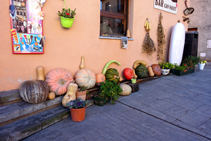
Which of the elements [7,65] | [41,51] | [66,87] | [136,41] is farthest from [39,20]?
[136,41]

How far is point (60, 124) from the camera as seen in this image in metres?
3.11

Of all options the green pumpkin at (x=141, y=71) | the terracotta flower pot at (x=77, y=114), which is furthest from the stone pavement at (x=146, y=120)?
the green pumpkin at (x=141, y=71)

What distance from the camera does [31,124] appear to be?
111 inches

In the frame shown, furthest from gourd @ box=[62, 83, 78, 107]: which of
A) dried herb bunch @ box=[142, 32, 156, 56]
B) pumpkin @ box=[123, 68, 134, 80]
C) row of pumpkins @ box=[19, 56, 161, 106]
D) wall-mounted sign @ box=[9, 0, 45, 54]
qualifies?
dried herb bunch @ box=[142, 32, 156, 56]

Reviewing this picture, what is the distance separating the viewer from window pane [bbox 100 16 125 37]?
18.4 feet

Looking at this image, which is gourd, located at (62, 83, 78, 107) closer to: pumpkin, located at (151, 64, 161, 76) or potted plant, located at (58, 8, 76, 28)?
potted plant, located at (58, 8, 76, 28)

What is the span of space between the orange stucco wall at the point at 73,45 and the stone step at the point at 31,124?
3.41 feet

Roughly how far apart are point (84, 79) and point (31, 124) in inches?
71.9

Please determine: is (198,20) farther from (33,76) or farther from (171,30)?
(33,76)

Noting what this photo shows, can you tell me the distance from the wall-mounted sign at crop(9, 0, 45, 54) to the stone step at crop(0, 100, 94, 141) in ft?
5.06

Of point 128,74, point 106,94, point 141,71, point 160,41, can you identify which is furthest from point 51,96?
point 160,41

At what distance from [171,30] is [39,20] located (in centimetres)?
686

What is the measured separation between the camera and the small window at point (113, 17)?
221 inches

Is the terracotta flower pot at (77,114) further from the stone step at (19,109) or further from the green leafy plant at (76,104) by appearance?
the stone step at (19,109)
